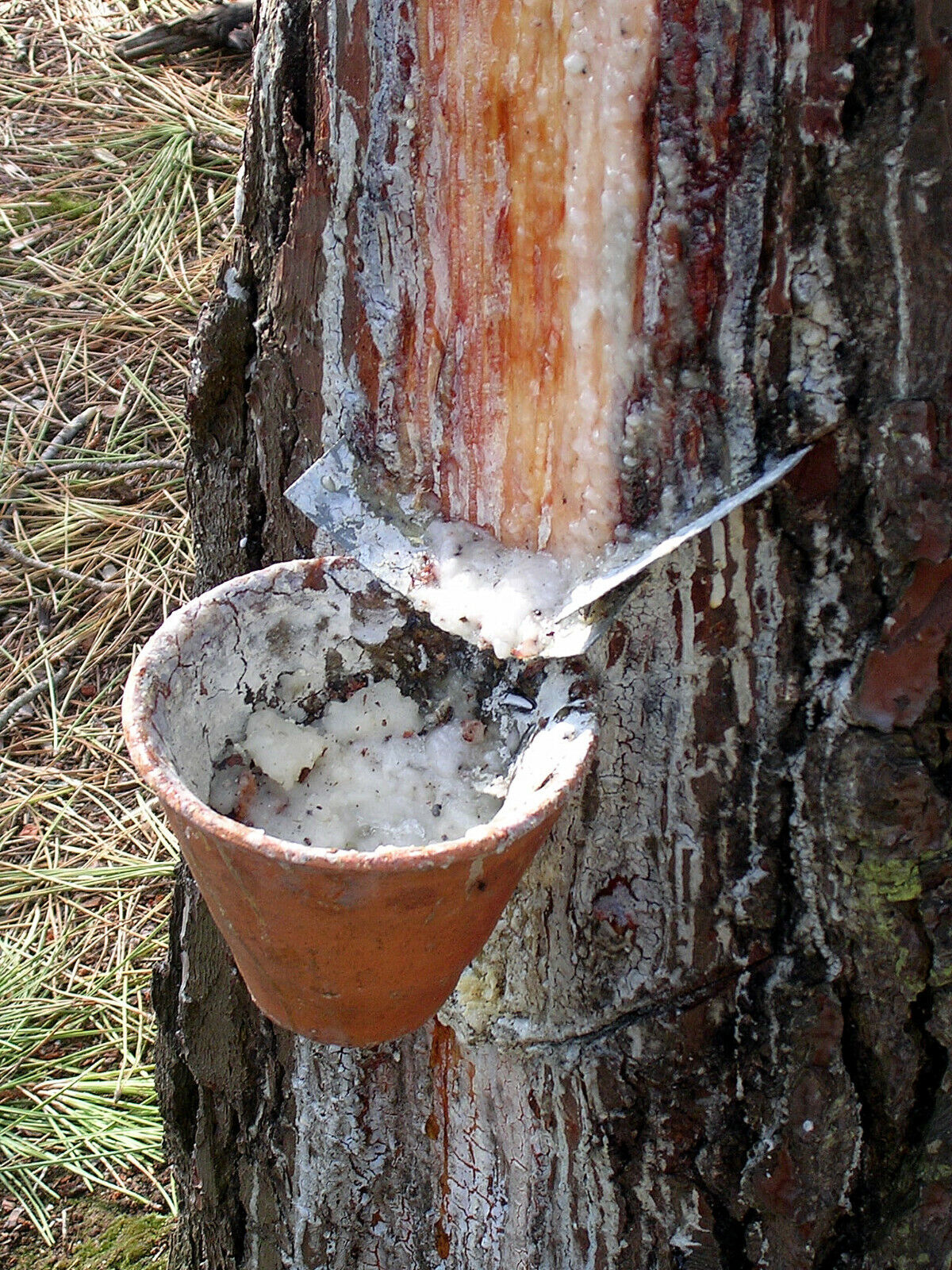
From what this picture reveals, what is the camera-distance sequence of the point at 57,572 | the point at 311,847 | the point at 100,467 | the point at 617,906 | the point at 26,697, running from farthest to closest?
the point at 100,467
the point at 57,572
the point at 26,697
the point at 617,906
the point at 311,847

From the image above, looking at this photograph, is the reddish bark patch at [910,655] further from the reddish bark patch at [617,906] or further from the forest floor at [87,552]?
the forest floor at [87,552]

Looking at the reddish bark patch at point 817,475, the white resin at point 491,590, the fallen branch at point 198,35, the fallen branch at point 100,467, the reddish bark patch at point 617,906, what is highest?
the fallen branch at point 198,35

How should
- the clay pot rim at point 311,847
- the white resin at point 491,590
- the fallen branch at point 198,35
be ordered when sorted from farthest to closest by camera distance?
the fallen branch at point 198,35, the white resin at point 491,590, the clay pot rim at point 311,847

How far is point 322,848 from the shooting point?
3.08 ft

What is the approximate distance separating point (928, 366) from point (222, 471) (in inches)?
32.9

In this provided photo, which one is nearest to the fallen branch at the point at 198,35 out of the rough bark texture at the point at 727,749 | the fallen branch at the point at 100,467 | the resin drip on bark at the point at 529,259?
the fallen branch at the point at 100,467

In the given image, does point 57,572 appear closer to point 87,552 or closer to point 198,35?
point 87,552

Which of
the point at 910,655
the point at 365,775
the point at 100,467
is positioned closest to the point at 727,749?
the point at 910,655

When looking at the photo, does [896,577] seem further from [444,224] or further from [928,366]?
[444,224]

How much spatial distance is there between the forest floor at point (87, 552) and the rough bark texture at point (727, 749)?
3.22 ft

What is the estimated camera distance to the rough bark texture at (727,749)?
33.5 inches

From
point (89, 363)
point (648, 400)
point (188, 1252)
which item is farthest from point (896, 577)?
point (89, 363)

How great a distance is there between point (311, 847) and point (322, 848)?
3.6 inches

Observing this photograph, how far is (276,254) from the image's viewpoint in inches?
46.8
